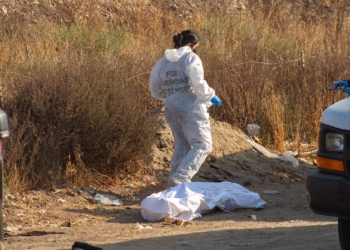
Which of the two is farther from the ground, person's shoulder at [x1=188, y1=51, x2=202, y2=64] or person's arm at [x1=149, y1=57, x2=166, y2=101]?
person's shoulder at [x1=188, y1=51, x2=202, y2=64]

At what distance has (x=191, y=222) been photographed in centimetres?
772

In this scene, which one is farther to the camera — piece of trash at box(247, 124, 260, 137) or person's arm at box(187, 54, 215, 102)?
piece of trash at box(247, 124, 260, 137)

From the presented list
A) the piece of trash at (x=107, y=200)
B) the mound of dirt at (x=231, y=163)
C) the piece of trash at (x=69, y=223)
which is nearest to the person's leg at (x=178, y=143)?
the piece of trash at (x=107, y=200)

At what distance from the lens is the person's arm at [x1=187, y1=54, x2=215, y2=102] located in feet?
27.1

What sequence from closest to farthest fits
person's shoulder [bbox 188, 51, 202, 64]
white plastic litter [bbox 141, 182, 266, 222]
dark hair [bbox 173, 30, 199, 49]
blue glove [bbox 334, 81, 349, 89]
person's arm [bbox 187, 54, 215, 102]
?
blue glove [bbox 334, 81, 349, 89]
white plastic litter [bbox 141, 182, 266, 222]
person's arm [bbox 187, 54, 215, 102]
person's shoulder [bbox 188, 51, 202, 64]
dark hair [bbox 173, 30, 199, 49]

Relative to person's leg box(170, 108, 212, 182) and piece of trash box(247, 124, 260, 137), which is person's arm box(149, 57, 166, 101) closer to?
person's leg box(170, 108, 212, 182)

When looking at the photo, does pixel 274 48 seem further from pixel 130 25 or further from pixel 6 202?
pixel 6 202

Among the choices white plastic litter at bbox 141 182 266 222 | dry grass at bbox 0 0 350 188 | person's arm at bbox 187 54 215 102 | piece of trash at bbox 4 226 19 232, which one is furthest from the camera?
dry grass at bbox 0 0 350 188

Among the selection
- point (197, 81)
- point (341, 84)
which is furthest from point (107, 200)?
point (341, 84)

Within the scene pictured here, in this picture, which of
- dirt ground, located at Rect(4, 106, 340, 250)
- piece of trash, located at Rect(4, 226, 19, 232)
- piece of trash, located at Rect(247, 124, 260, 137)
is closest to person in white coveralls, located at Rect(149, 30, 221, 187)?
dirt ground, located at Rect(4, 106, 340, 250)

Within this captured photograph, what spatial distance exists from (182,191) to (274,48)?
289 inches

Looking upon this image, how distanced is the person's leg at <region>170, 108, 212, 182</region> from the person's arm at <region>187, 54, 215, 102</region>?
0.23 m

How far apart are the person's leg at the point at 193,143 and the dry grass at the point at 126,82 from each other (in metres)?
1.28

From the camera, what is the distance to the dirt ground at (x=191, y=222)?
6.60 metres
